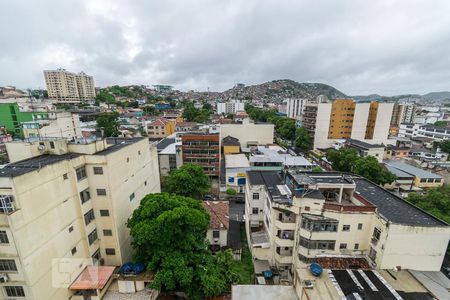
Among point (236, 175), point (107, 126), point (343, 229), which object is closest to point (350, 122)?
point (236, 175)

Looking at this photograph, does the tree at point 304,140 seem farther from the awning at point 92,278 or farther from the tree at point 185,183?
the awning at point 92,278

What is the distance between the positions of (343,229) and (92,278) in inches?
1006

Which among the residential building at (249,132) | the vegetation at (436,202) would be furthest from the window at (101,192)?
the residential building at (249,132)

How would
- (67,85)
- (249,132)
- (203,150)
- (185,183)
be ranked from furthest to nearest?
(67,85) < (249,132) < (203,150) < (185,183)

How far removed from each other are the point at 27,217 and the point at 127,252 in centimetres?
1302

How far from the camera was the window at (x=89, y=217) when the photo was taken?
22.1m

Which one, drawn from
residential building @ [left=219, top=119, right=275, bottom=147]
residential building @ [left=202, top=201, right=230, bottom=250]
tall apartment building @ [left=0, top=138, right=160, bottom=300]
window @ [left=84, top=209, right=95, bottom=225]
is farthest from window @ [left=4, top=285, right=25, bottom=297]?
residential building @ [left=219, top=119, right=275, bottom=147]

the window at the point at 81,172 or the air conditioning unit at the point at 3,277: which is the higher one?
the window at the point at 81,172

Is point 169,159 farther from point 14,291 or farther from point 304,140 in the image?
point 304,140

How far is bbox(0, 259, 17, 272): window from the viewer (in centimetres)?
1592

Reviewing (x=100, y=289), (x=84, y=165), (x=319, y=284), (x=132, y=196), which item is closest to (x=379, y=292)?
(x=319, y=284)

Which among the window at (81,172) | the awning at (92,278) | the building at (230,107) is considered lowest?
the awning at (92,278)

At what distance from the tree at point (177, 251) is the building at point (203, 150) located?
2686 cm

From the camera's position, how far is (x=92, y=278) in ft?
68.7
